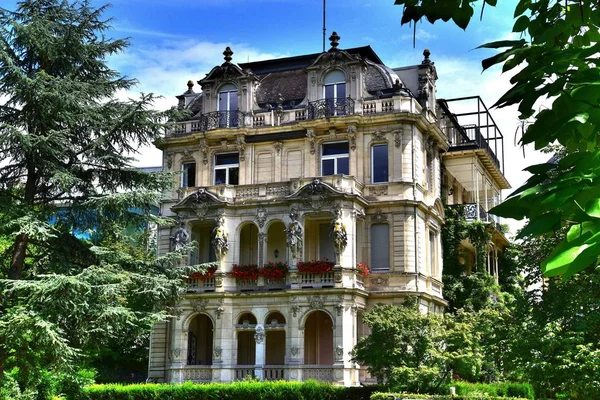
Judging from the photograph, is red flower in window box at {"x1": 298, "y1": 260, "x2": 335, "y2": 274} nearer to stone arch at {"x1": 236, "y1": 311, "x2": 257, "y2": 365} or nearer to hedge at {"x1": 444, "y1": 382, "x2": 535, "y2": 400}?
stone arch at {"x1": 236, "y1": 311, "x2": 257, "y2": 365}

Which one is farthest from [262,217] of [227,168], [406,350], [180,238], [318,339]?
[406,350]

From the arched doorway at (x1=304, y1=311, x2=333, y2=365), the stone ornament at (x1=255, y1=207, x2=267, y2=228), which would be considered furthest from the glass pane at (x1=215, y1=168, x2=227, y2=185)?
the arched doorway at (x1=304, y1=311, x2=333, y2=365)

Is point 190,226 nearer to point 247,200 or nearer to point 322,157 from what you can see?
point 247,200

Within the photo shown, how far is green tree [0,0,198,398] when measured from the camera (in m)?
21.6

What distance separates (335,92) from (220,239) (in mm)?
8928

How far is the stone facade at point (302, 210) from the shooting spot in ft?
116

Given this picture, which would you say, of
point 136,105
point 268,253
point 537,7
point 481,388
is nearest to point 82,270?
point 136,105

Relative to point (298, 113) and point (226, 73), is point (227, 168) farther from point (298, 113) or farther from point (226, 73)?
point (226, 73)

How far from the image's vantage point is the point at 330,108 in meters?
38.1

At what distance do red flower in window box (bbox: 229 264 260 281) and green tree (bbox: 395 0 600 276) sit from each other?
33.6 meters

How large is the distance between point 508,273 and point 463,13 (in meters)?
45.3

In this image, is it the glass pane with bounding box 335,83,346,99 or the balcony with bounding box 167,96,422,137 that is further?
the glass pane with bounding box 335,83,346,99

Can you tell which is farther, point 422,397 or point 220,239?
point 220,239

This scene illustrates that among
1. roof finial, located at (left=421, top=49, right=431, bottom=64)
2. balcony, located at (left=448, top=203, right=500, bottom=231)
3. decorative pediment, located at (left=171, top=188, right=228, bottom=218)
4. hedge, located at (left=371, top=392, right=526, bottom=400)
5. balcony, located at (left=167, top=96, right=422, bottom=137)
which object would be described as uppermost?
roof finial, located at (left=421, top=49, right=431, bottom=64)
